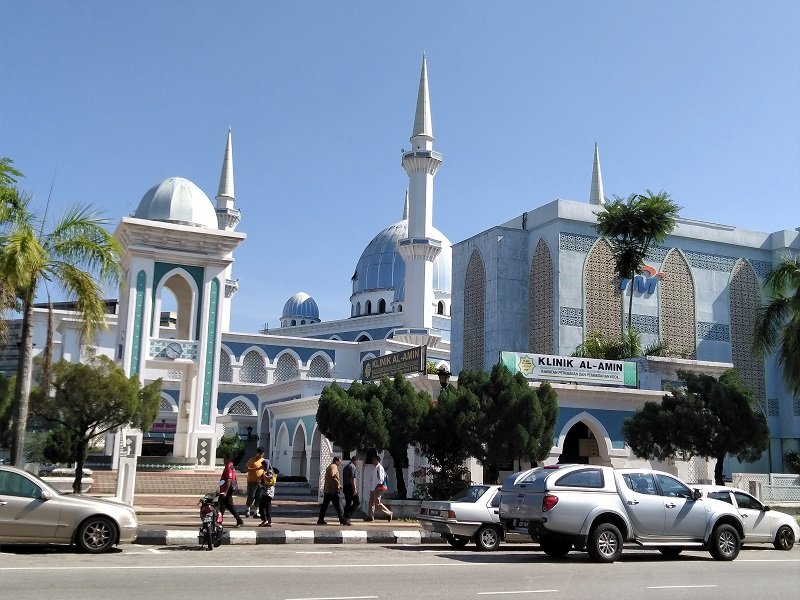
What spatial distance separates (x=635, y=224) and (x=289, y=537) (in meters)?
25.7

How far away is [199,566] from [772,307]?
19770mm

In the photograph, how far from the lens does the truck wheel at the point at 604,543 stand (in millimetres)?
12453

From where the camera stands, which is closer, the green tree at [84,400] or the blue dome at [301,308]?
the green tree at [84,400]

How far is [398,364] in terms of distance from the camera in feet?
83.4

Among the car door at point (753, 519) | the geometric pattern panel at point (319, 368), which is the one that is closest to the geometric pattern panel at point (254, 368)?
the geometric pattern panel at point (319, 368)

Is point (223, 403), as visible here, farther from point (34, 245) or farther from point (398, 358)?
point (34, 245)

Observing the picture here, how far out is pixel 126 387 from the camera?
22766 millimetres

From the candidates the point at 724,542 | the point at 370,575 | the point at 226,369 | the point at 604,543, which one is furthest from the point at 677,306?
the point at 370,575

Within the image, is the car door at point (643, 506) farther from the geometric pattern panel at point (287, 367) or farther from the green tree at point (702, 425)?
the geometric pattern panel at point (287, 367)

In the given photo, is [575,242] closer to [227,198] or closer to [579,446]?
[579,446]

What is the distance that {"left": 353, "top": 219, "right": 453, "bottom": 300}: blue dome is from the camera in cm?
7281

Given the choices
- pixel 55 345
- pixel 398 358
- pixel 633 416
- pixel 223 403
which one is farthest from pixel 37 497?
pixel 223 403

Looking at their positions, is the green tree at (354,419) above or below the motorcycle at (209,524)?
above

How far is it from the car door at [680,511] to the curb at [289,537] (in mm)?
4584
